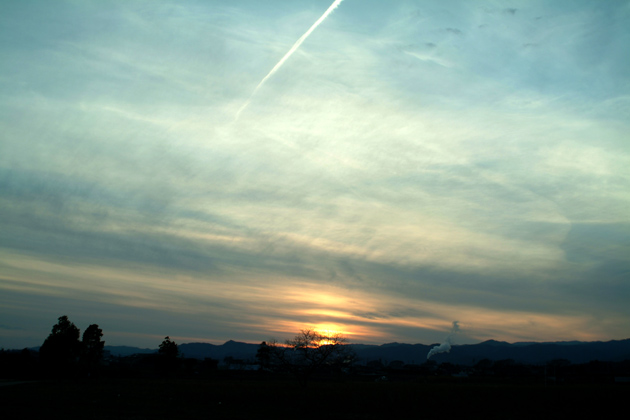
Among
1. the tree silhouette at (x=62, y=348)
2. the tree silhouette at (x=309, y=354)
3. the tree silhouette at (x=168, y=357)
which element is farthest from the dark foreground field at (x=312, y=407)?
the tree silhouette at (x=168, y=357)

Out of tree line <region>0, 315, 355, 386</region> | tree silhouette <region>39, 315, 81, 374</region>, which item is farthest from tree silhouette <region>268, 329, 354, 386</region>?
tree silhouette <region>39, 315, 81, 374</region>

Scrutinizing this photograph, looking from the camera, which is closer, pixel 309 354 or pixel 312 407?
pixel 312 407

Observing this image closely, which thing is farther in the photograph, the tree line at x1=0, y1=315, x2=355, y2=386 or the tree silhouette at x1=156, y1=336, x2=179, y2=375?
the tree silhouette at x1=156, y1=336, x2=179, y2=375

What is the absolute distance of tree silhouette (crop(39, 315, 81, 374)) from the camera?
8975 centimetres

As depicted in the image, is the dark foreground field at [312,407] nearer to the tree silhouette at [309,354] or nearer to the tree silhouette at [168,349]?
the tree silhouette at [309,354]

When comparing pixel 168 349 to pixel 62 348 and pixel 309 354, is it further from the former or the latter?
pixel 309 354

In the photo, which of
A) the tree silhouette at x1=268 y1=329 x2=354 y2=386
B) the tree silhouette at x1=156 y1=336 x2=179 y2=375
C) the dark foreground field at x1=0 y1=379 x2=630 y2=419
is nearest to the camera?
the dark foreground field at x1=0 y1=379 x2=630 y2=419

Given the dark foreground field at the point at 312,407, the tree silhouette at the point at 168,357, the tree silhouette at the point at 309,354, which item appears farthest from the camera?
the tree silhouette at the point at 168,357

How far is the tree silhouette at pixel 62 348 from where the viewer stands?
8975cm

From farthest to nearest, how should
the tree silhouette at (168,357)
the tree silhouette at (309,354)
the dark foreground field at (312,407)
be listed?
the tree silhouette at (168,357)
the tree silhouette at (309,354)
the dark foreground field at (312,407)

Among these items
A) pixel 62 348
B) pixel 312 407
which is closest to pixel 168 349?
pixel 62 348

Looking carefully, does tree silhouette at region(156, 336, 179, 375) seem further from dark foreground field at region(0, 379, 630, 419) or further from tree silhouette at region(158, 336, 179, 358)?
dark foreground field at region(0, 379, 630, 419)

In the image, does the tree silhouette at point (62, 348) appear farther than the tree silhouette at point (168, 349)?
No

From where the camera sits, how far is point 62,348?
90.5m
